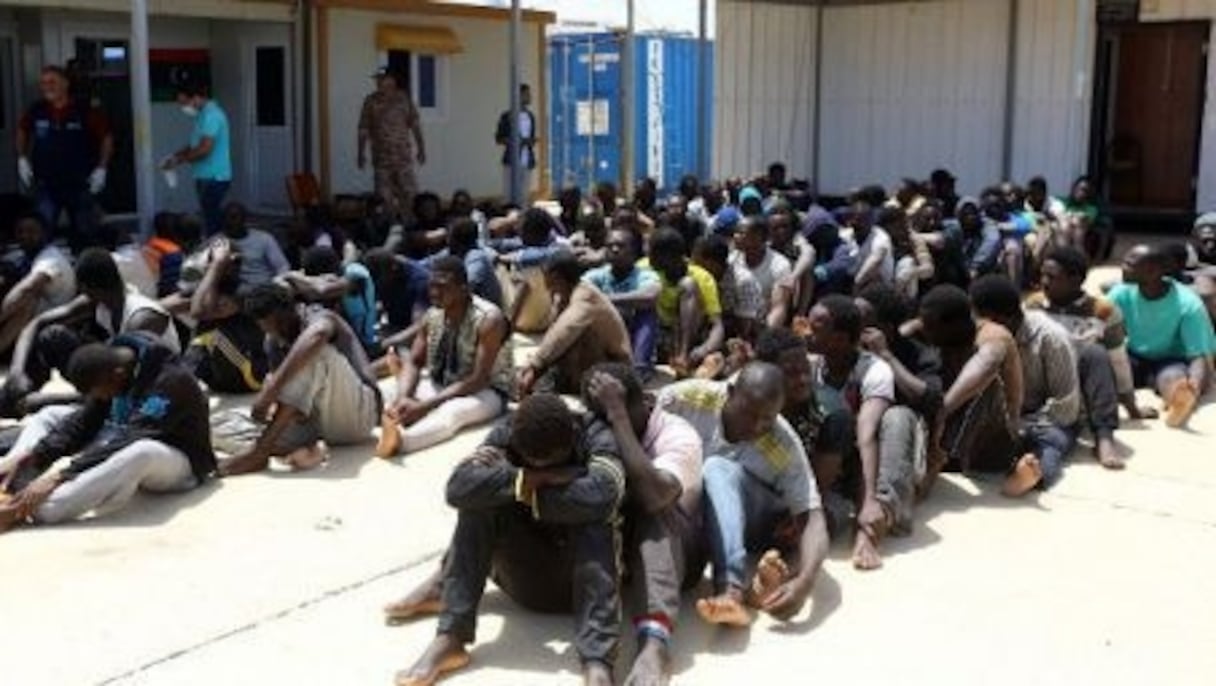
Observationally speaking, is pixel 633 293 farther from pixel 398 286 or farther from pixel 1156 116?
pixel 1156 116

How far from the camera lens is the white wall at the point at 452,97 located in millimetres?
14930

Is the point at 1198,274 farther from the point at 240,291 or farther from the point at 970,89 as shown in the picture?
the point at 970,89

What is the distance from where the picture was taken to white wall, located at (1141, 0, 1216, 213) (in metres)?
15.3

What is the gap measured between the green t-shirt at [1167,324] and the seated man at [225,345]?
15.6 ft

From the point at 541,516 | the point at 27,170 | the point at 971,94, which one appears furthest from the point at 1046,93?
the point at 541,516

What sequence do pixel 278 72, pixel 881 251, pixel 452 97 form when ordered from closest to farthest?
1. pixel 881 251
2. pixel 278 72
3. pixel 452 97

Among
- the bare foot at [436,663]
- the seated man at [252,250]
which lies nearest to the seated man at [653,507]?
the bare foot at [436,663]

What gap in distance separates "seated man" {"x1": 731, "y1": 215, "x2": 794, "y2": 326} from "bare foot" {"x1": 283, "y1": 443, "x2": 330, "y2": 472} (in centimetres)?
320

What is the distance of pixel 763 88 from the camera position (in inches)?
688

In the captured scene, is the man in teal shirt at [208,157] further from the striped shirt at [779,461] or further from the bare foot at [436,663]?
the bare foot at [436,663]

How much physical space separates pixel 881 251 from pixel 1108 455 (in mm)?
3029

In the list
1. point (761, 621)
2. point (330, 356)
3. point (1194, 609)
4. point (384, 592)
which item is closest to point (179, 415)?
point (330, 356)

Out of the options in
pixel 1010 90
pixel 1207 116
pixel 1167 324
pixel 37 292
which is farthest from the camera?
pixel 1010 90

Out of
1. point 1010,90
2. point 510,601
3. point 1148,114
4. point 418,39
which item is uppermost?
point 418,39
